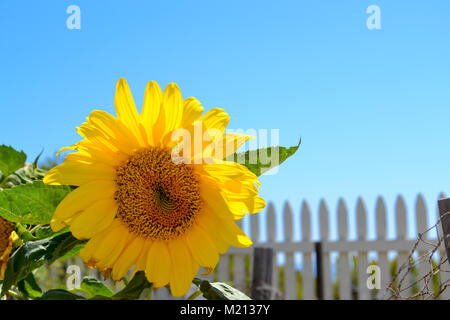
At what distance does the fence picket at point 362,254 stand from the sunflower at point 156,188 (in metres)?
5.12

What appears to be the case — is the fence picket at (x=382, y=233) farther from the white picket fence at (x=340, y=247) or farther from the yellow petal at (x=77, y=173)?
the yellow petal at (x=77, y=173)

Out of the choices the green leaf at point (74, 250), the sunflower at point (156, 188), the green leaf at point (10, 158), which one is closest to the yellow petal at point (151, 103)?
the sunflower at point (156, 188)

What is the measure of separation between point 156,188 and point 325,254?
5.13 m

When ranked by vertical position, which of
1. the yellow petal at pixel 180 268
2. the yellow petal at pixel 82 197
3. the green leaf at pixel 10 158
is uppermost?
the green leaf at pixel 10 158

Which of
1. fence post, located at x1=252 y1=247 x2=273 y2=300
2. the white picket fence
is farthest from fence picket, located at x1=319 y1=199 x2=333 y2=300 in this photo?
fence post, located at x1=252 y1=247 x2=273 y2=300

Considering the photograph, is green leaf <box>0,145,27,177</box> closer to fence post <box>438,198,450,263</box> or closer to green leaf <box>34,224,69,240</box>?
green leaf <box>34,224,69,240</box>

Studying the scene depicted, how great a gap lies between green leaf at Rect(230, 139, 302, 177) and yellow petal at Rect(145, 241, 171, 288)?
156 mm

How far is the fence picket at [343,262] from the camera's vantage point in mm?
5551

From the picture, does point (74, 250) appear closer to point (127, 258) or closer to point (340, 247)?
point (127, 258)

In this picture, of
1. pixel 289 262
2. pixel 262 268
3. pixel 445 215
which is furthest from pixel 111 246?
pixel 289 262

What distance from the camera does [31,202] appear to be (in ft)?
2.14

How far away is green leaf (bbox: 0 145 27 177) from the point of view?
853 mm
